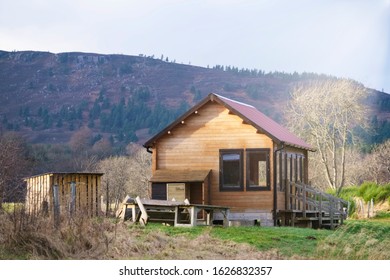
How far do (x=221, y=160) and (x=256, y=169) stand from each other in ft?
6.55

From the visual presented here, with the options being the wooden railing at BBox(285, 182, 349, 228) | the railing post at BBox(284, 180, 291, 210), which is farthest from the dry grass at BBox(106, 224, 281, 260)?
the wooden railing at BBox(285, 182, 349, 228)

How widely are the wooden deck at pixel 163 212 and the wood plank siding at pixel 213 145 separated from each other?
282cm

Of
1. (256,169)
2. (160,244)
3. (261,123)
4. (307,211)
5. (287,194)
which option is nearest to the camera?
(160,244)

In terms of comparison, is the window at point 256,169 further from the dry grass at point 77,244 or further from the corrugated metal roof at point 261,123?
the dry grass at point 77,244

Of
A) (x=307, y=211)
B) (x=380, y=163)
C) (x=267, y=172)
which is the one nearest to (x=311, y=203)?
(x=307, y=211)

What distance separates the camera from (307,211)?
27297 millimetres

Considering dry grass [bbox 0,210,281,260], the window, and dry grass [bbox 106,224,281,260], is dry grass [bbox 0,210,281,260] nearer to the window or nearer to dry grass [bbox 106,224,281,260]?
dry grass [bbox 106,224,281,260]

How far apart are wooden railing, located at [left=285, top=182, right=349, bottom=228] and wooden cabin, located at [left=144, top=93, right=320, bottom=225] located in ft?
1.53

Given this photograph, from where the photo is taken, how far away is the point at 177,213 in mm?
22312

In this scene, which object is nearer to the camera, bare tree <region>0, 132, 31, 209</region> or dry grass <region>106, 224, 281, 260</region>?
dry grass <region>106, 224, 281, 260</region>

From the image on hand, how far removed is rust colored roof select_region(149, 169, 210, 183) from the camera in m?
25.7

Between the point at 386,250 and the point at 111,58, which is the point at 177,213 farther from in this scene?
the point at 111,58

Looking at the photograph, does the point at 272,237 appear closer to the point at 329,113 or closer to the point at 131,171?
the point at 329,113
